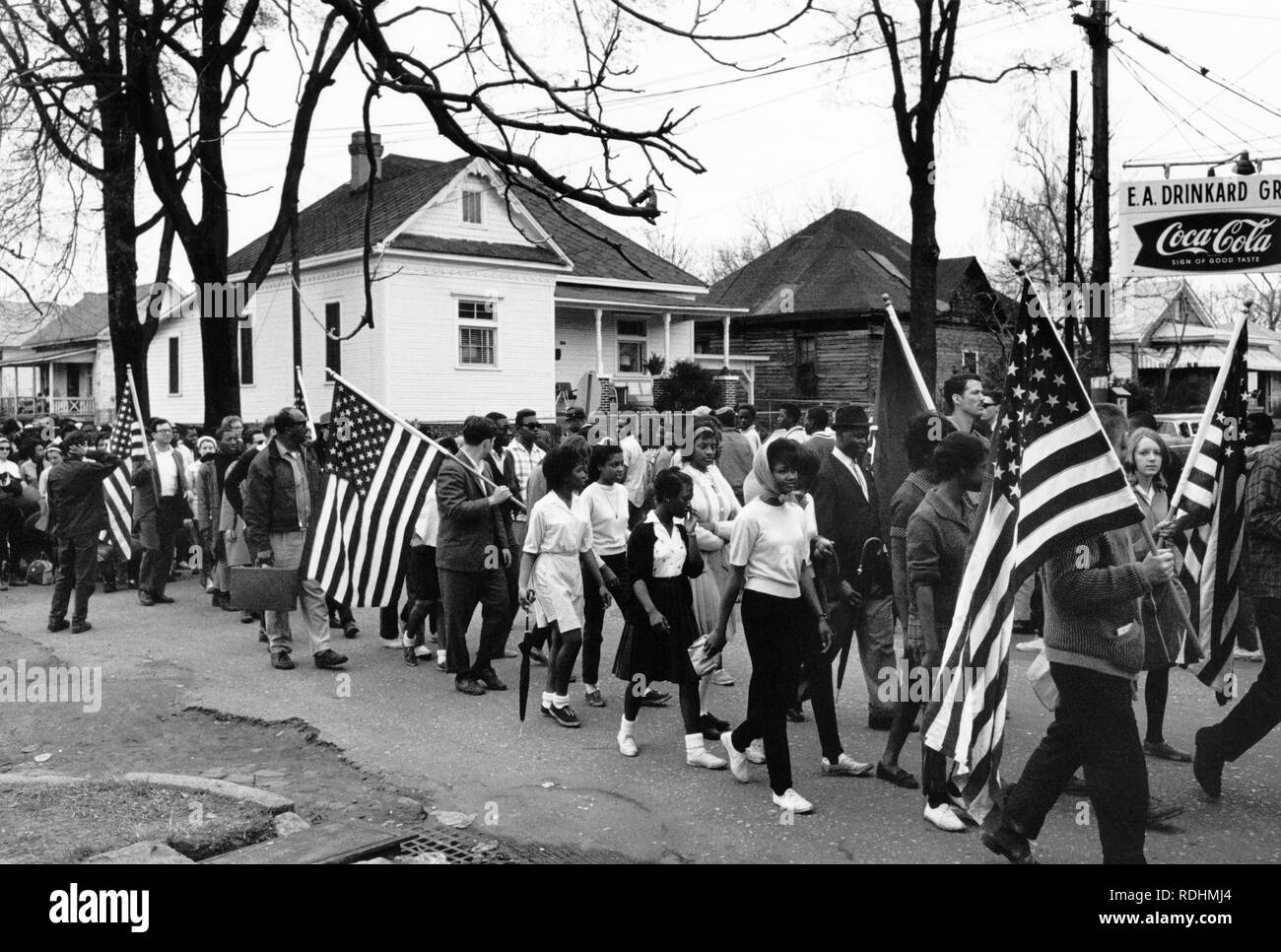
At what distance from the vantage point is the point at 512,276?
30.9 metres

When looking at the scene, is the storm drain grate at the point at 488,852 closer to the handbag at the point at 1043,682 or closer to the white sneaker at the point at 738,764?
the white sneaker at the point at 738,764

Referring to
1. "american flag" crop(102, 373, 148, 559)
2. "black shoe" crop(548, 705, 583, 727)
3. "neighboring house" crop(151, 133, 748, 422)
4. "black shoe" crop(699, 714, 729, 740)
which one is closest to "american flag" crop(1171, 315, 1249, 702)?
"black shoe" crop(699, 714, 729, 740)

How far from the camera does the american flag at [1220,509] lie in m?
6.13

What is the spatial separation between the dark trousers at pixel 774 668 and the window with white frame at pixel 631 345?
98.2 ft

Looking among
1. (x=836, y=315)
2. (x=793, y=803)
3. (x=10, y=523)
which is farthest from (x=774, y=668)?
(x=836, y=315)

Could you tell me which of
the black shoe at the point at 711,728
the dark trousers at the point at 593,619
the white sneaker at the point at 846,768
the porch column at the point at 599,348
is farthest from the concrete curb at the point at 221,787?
the porch column at the point at 599,348

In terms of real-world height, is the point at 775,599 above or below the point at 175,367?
below

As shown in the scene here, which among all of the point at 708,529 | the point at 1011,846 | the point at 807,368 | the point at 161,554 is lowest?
the point at 1011,846

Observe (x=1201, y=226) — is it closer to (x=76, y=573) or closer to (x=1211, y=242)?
(x=1211, y=242)

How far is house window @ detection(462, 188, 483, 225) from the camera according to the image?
30.6 meters

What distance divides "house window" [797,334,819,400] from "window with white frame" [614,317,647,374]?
785 cm

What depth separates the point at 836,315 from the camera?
41.6 meters

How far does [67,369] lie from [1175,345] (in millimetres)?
48275
